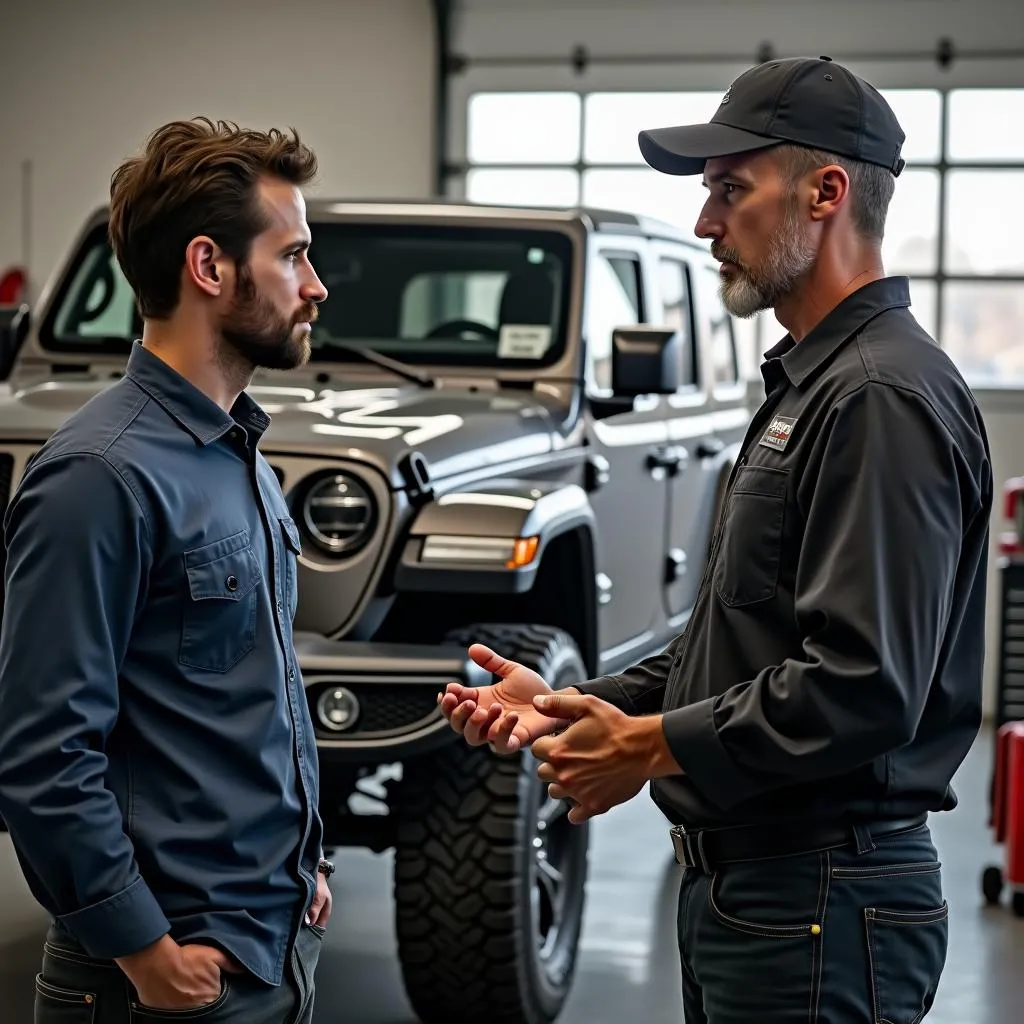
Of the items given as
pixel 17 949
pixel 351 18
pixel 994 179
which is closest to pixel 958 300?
pixel 994 179

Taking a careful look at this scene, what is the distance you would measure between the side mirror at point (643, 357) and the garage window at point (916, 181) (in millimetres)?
4254

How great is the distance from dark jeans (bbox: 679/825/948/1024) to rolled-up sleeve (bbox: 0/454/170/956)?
0.60 metres

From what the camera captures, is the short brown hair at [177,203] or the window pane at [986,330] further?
the window pane at [986,330]

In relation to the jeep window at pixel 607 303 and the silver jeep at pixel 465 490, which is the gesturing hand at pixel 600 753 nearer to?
the silver jeep at pixel 465 490

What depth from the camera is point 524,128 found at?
9.26 meters

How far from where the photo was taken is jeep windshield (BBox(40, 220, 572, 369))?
4520 millimetres

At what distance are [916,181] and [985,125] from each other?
17.5 inches

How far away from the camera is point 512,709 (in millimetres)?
2115

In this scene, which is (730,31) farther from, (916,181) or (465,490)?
(465,490)

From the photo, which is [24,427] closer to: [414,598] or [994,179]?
[414,598]

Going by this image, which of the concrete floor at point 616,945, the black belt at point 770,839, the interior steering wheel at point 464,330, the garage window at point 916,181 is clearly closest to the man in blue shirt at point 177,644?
the black belt at point 770,839

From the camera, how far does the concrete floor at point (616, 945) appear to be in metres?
3.94

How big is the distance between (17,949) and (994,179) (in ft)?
21.6

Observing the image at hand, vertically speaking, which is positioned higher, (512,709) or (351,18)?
(351,18)
